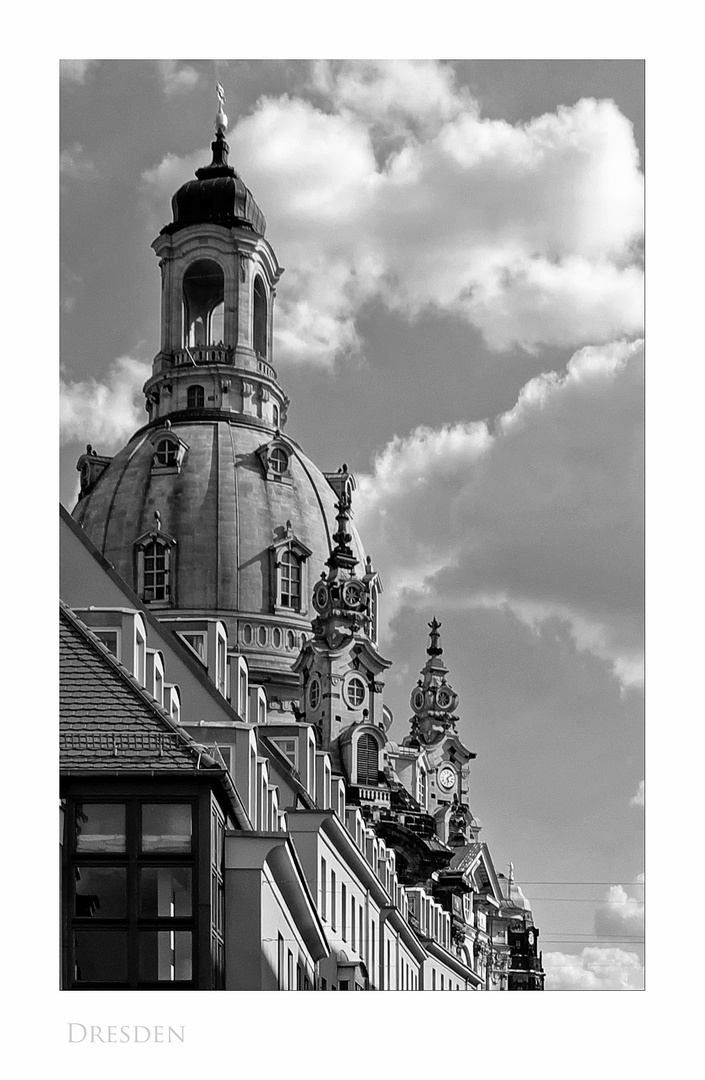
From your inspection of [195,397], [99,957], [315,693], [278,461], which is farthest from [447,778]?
[99,957]

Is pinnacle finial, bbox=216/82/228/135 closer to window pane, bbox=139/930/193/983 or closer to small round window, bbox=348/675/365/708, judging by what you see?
window pane, bbox=139/930/193/983

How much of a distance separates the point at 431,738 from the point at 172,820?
123087 mm

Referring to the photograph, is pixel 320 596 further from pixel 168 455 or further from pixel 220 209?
pixel 220 209

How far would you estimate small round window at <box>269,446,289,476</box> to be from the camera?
495 feet

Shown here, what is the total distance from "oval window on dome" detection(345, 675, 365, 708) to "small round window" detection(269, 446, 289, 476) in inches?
596

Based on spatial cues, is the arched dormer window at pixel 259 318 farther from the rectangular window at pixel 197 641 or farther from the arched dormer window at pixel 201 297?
the rectangular window at pixel 197 641

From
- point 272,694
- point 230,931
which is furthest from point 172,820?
point 272,694

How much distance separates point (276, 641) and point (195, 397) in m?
18.6

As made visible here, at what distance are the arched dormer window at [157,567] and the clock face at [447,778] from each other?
88.1 feet

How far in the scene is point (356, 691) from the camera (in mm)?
144750
